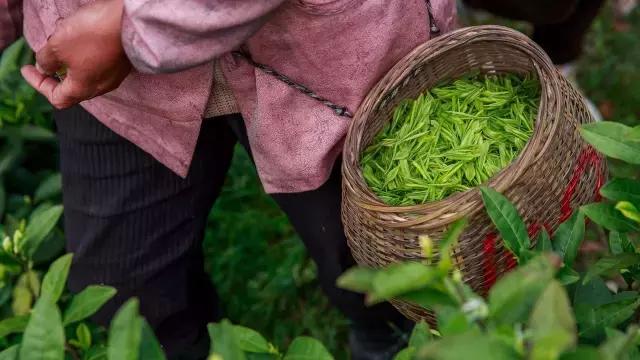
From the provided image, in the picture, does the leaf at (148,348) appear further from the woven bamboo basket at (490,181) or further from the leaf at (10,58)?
the leaf at (10,58)

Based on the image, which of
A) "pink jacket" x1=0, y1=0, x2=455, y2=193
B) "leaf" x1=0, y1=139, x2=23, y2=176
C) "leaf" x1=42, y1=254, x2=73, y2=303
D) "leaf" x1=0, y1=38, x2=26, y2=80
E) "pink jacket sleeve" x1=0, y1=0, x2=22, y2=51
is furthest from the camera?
"leaf" x1=0, y1=139, x2=23, y2=176

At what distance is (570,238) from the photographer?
Answer: 1.05 metres

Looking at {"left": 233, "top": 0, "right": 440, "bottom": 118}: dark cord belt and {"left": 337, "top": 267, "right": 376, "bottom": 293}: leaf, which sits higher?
{"left": 337, "top": 267, "right": 376, "bottom": 293}: leaf

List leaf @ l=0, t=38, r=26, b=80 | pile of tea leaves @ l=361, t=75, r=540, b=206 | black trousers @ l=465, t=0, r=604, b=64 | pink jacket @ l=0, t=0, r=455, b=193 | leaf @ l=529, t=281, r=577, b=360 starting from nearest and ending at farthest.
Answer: leaf @ l=529, t=281, r=577, b=360, pink jacket @ l=0, t=0, r=455, b=193, pile of tea leaves @ l=361, t=75, r=540, b=206, leaf @ l=0, t=38, r=26, b=80, black trousers @ l=465, t=0, r=604, b=64

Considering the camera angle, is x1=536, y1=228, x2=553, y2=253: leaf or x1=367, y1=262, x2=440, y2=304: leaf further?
x1=536, y1=228, x2=553, y2=253: leaf

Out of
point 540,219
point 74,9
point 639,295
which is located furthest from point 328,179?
point 639,295

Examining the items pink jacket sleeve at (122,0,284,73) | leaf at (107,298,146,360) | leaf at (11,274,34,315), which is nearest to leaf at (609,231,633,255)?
pink jacket sleeve at (122,0,284,73)

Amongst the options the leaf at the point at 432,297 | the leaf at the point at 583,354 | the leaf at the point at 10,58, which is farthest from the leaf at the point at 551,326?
the leaf at the point at 10,58

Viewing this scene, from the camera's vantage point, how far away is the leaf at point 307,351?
0.92m

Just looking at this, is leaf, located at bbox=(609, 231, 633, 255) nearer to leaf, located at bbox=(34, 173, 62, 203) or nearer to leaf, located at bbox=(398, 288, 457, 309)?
leaf, located at bbox=(398, 288, 457, 309)

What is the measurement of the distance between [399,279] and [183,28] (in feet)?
1.68

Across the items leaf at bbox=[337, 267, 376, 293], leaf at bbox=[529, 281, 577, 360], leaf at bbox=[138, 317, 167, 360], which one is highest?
leaf at bbox=[529, 281, 577, 360]

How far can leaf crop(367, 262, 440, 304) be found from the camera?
0.70m

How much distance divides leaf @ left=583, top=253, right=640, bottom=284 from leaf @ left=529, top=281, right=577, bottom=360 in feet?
1.19
